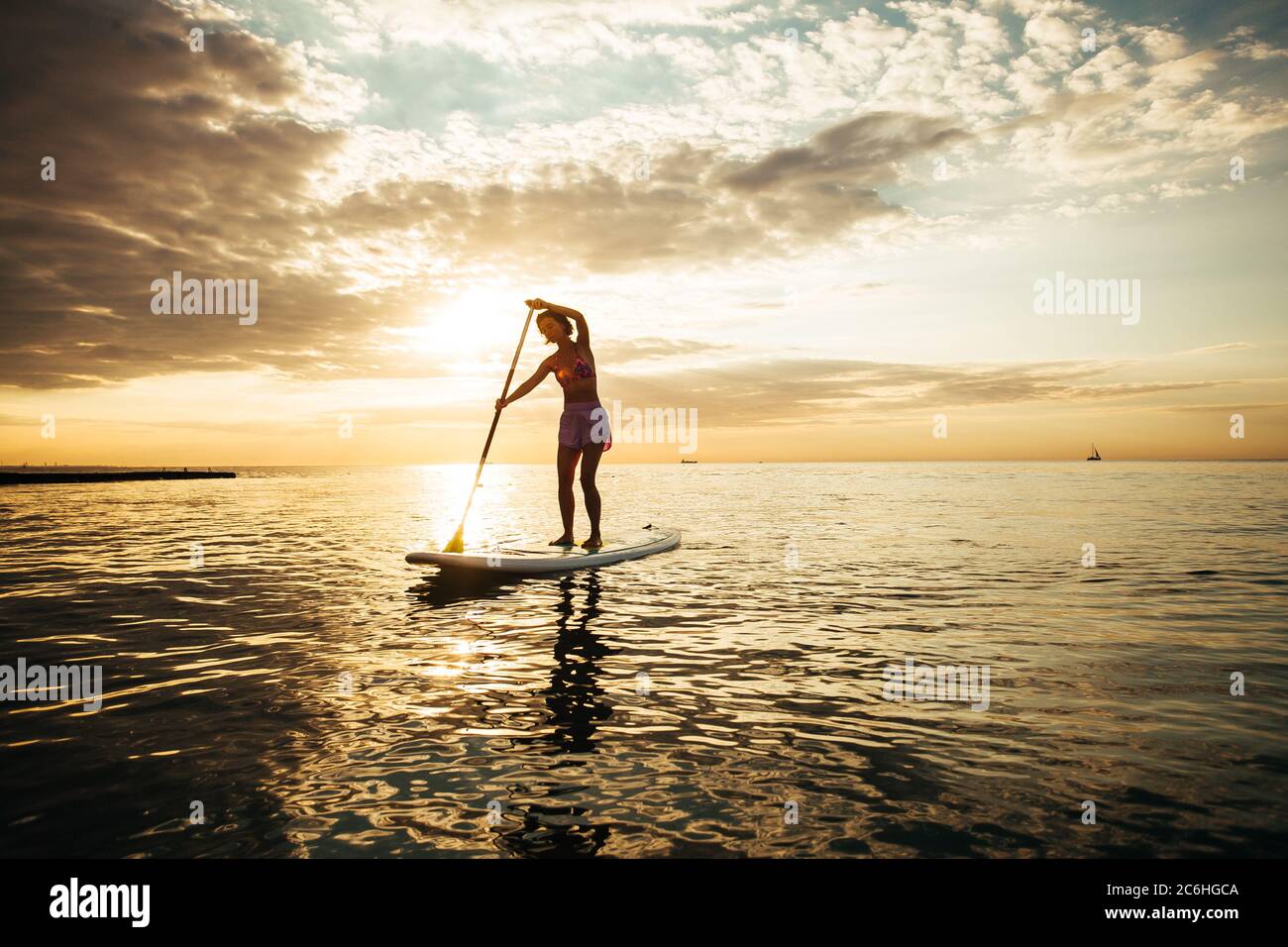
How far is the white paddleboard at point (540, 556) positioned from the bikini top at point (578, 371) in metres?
3.27

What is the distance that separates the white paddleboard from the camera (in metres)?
12.1

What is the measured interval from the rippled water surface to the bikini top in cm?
Result: 372

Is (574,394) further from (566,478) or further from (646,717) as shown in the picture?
(646,717)

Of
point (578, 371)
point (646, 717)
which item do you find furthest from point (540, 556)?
point (646, 717)

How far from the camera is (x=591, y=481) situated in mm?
13922

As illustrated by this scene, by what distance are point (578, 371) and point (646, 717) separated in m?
8.90

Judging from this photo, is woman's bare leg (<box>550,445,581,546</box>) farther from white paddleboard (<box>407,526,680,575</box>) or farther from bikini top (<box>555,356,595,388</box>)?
bikini top (<box>555,356,595,388</box>)

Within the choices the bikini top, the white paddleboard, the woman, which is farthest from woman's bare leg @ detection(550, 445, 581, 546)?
the bikini top

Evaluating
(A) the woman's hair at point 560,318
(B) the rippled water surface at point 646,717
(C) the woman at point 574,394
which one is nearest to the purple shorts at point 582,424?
(C) the woman at point 574,394

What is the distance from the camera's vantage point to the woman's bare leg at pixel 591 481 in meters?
13.6

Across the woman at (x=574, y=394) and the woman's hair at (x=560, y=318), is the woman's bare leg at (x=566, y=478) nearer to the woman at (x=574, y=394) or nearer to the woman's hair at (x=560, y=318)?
the woman at (x=574, y=394)
